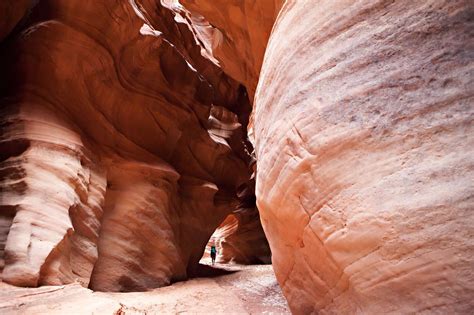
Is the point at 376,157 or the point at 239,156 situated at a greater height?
the point at 239,156

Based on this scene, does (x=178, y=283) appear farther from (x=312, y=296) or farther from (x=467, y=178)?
(x=467, y=178)

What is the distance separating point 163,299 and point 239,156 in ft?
22.7

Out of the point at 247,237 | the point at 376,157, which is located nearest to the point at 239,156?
the point at 247,237

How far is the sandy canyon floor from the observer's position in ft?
11.7

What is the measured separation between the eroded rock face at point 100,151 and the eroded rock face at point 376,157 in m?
3.55

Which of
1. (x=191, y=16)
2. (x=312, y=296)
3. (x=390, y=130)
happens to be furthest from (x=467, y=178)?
(x=191, y=16)

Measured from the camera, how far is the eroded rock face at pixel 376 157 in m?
1.80

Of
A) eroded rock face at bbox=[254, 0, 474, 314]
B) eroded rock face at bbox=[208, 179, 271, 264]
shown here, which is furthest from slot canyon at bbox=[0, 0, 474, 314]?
eroded rock face at bbox=[208, 179, 271, 264]

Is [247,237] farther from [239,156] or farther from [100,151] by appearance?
[100,151]

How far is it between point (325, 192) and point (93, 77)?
243 inches

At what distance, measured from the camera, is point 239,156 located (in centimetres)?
1205

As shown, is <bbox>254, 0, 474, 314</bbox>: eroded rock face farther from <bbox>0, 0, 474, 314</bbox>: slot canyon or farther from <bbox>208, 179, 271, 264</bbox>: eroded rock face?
<bbox>208, 179, 271, 264</bbox>: eroded rock face

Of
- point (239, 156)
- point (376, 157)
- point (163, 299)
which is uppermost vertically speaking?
point (239, 156)

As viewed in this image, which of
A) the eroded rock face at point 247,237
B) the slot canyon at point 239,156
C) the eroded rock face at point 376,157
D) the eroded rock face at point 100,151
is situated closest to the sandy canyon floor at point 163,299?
the slot canyon at point 239,156
